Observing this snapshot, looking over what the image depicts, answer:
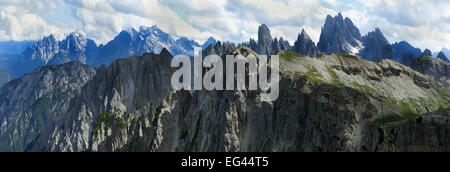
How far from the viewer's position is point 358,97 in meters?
134

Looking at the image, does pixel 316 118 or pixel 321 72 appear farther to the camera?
pixel 321 72

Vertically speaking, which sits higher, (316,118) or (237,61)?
(237,61)

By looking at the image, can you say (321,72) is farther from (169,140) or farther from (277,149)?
(169,140)

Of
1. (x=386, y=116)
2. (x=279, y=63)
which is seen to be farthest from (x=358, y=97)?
(x=279, y=63)

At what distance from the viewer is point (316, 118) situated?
13438 cm

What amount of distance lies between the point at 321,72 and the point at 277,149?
60.6m

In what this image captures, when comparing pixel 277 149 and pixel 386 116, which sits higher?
pixel 386 116
